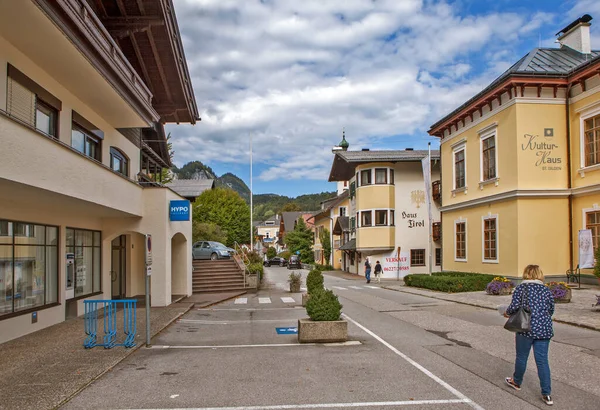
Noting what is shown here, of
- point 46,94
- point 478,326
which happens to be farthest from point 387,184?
point 46,94

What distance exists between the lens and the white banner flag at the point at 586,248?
17.5m

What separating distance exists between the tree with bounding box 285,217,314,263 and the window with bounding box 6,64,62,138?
58623 mm

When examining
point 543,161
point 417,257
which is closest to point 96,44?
point 543,161

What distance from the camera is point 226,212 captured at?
64.1m

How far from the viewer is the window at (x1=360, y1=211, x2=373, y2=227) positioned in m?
40.8

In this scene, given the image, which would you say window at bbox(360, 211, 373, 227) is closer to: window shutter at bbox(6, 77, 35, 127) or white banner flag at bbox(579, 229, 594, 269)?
white banner flag at bbox(579, 229, 594, 269)

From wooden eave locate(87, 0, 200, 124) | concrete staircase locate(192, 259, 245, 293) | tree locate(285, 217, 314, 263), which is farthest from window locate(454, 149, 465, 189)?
tree locate(285, 217, 314, 263)

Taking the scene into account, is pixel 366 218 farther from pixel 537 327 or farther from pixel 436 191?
pixel 537 327

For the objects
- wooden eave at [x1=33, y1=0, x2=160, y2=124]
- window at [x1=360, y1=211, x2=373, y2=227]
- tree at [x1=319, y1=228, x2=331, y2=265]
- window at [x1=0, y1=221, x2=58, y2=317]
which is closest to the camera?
wooden eave at [x1=33, y1=0, x2=160, y2=124]

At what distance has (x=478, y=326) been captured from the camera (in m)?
12.6

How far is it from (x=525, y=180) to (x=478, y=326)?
11.4 metres

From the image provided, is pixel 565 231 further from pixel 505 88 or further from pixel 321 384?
pixel 321 384

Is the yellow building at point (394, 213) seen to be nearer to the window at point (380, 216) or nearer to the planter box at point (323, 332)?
the window at point (380, 216)

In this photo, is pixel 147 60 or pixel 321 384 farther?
pixel 147 60
